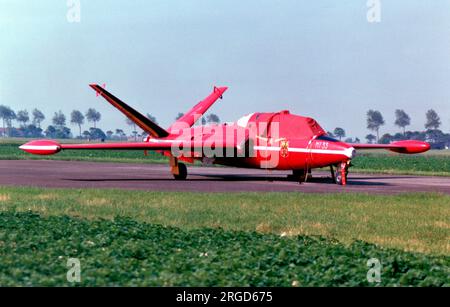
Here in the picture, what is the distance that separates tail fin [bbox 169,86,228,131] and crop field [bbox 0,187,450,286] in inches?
590

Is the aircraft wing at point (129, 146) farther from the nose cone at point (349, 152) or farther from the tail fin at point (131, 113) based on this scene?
the nose cone at point (349, 152)

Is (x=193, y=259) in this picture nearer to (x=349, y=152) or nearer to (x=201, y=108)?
(x=349, y=152)

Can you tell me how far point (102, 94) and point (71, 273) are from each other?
22394 millimetres

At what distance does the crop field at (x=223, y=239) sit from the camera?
380 inches

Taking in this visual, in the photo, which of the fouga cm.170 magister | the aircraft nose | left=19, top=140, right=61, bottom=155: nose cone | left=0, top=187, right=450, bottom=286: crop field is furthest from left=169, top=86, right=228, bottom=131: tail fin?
left=0, top=187, right=450, bottom=286: crop field

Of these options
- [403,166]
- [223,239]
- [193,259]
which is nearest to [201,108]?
[403,166]

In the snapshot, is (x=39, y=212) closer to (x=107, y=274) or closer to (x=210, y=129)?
(x=107, y=274)

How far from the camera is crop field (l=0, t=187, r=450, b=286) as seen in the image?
31.7ft

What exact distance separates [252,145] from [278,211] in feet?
40.9

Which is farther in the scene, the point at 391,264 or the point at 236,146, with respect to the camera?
the point at 236,146

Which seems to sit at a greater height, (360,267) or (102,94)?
(102,94)

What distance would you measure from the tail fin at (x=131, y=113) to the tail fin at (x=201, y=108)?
302 cm

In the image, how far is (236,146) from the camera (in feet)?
102
